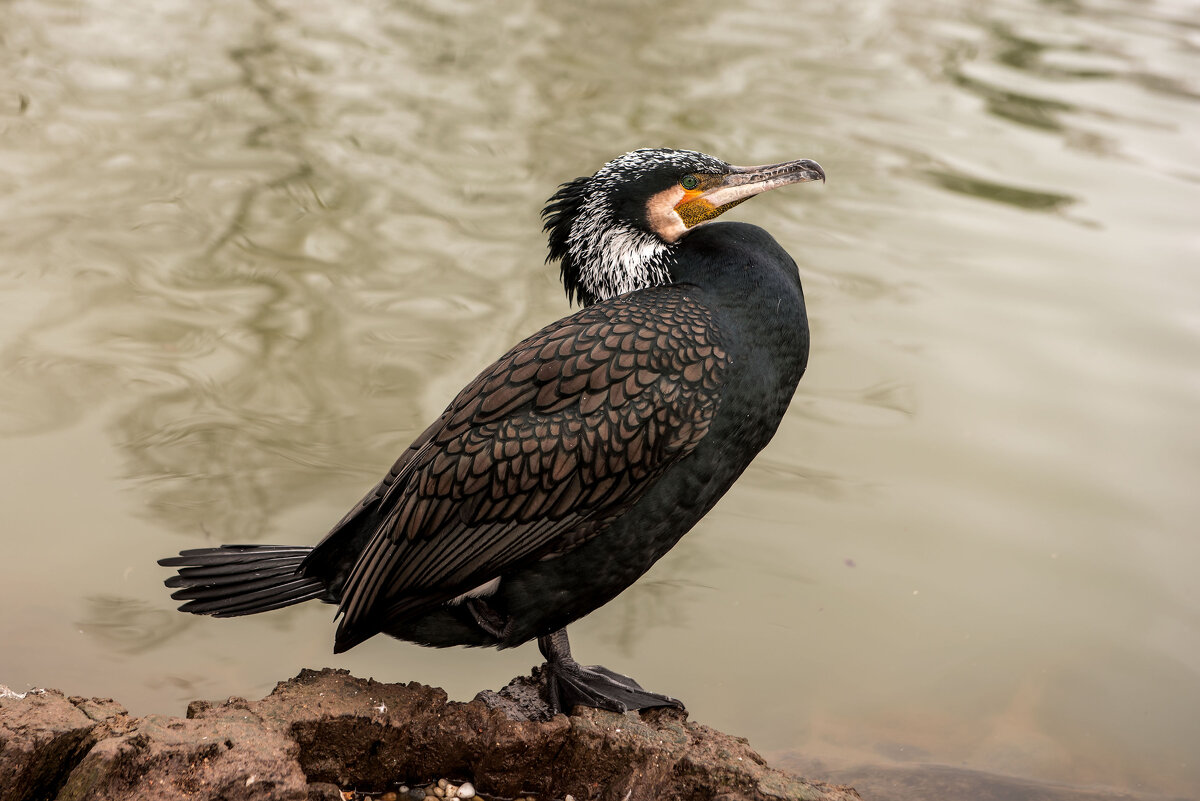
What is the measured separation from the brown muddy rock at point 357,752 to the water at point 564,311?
3.29 ft

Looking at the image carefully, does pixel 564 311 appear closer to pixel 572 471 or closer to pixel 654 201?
pixel 654 201

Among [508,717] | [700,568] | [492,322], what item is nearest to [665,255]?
[508,717]

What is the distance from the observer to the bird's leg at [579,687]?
2836 mm

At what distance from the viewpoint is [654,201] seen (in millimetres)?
2971

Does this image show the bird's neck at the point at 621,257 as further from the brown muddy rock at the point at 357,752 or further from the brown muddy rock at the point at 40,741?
the brown muddy rock at the point at 40,741

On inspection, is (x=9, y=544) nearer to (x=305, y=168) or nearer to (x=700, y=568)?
(x=700, y=568)

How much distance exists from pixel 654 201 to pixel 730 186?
19cm

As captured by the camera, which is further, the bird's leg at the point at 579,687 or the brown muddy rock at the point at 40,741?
the bird's leg at the point at 579,687

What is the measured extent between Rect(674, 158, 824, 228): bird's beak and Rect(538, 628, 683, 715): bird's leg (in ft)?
3.62

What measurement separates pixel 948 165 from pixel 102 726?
593cm

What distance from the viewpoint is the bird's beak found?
2.96 meters

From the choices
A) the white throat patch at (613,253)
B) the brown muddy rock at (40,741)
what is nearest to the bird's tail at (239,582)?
the brown muddy rock at (40,741)

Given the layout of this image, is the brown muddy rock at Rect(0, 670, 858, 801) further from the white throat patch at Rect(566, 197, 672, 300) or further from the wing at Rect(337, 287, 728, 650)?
the white throat patch at Rect(566, 197, 672, 300)

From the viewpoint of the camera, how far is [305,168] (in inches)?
249
